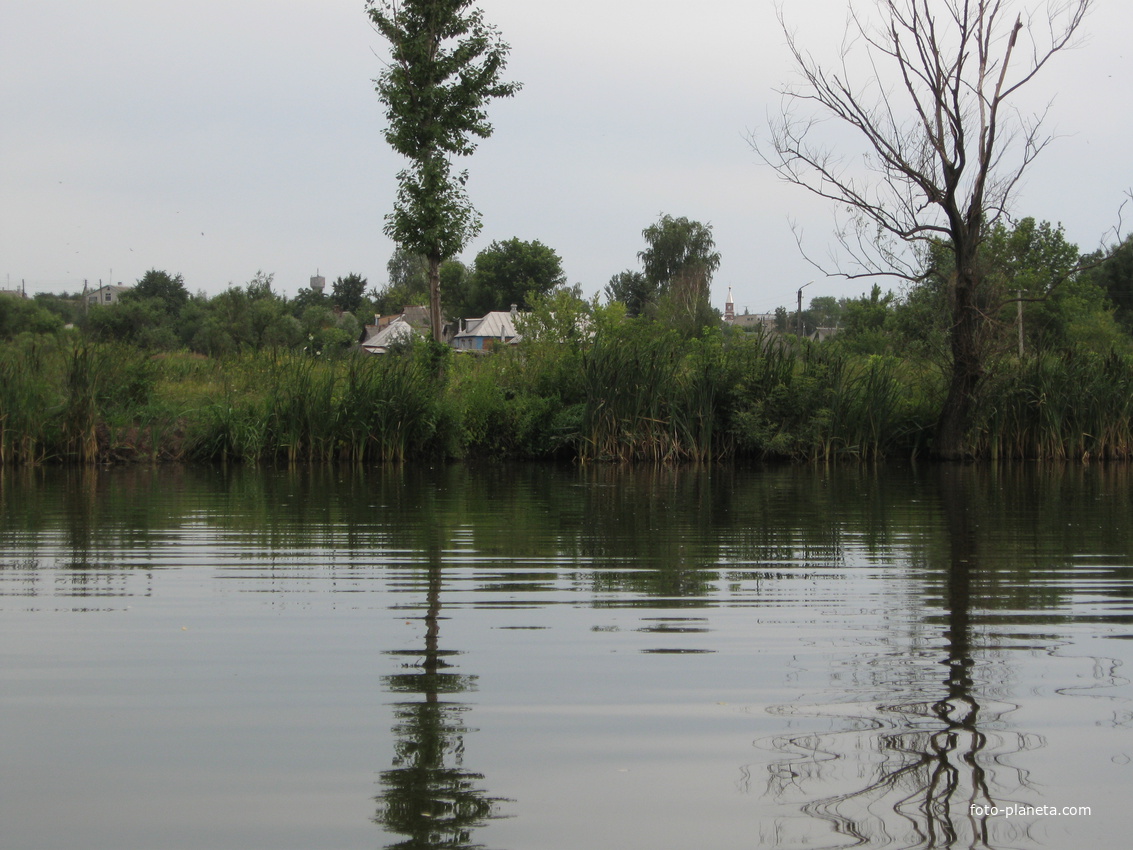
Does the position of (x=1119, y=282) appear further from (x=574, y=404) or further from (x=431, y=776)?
(x=431, y=776)

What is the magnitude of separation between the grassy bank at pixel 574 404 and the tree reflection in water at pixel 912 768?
50.1 ft

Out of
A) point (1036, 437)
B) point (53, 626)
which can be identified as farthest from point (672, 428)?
point (53, 626)

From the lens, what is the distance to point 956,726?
3424 mm

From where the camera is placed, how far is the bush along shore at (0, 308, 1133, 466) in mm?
18188

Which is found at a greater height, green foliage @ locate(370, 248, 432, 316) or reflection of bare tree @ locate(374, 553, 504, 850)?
green foliage @ locate(370, 248, 432, 316)

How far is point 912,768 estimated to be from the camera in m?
3.07

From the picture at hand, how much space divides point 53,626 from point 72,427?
45.2ft

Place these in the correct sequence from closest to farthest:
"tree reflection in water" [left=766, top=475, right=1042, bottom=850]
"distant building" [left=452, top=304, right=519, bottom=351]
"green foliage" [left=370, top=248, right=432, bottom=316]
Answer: "tree reflection in water" [left=766, top=475, right=1042, bottom=850] < "distant building" [left=452, top=304, right=519, bottom=351] < "green foliage" [left=370, top=248, right=432, bottom=316]

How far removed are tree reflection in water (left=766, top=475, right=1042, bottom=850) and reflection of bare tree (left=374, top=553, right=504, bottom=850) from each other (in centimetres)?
83

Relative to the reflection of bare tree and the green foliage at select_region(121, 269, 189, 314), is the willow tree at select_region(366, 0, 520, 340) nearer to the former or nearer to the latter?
the reflection of bare tree

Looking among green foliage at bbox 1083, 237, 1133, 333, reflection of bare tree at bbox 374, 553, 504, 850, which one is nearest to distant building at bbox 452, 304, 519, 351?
green foliage at bbox 1083, 237, 1133, 333

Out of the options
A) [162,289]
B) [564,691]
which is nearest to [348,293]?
[162,289]

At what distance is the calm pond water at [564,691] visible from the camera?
2.77m

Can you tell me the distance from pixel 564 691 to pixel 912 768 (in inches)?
50.8
